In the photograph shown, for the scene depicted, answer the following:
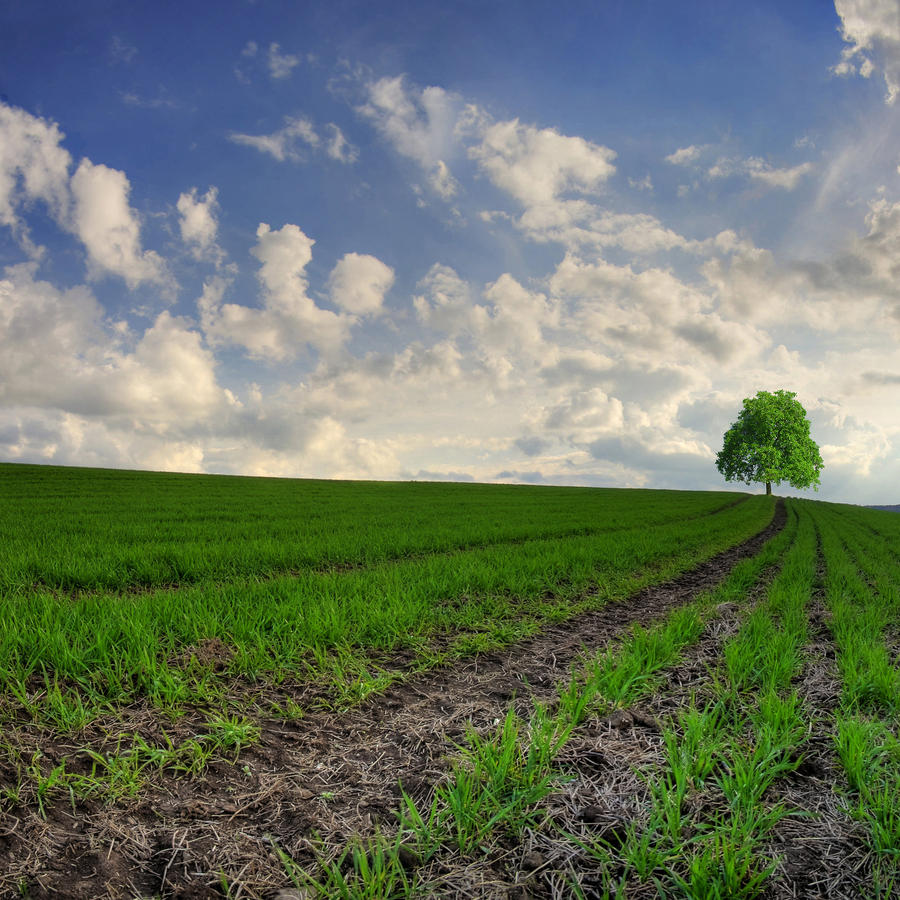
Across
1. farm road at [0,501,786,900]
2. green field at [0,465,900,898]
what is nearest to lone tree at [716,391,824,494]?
green field at [0,465,900,898]

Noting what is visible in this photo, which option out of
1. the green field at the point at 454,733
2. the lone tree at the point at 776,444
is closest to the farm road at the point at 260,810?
the green field at the point at 454,733

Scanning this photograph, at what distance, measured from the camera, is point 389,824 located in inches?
106

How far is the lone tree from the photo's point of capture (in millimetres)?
61469

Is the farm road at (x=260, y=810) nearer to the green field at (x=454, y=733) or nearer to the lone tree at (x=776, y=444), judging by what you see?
the green field at (x=454, y=733)

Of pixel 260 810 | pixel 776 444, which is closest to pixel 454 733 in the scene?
pixel 260 810

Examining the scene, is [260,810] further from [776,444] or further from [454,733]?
[776,444]

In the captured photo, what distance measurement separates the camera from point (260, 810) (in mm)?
2816

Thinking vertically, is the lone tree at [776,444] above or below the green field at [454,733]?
above

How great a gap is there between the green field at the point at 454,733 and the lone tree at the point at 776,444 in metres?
62.3

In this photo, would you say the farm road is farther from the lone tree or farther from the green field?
the lone tree

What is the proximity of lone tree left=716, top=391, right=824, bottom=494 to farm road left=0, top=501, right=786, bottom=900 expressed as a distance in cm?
6893

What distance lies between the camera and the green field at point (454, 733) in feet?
7.86

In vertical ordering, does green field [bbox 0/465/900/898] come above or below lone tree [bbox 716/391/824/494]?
below

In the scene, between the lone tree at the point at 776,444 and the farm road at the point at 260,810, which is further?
the lone tree at the point at 776,444
